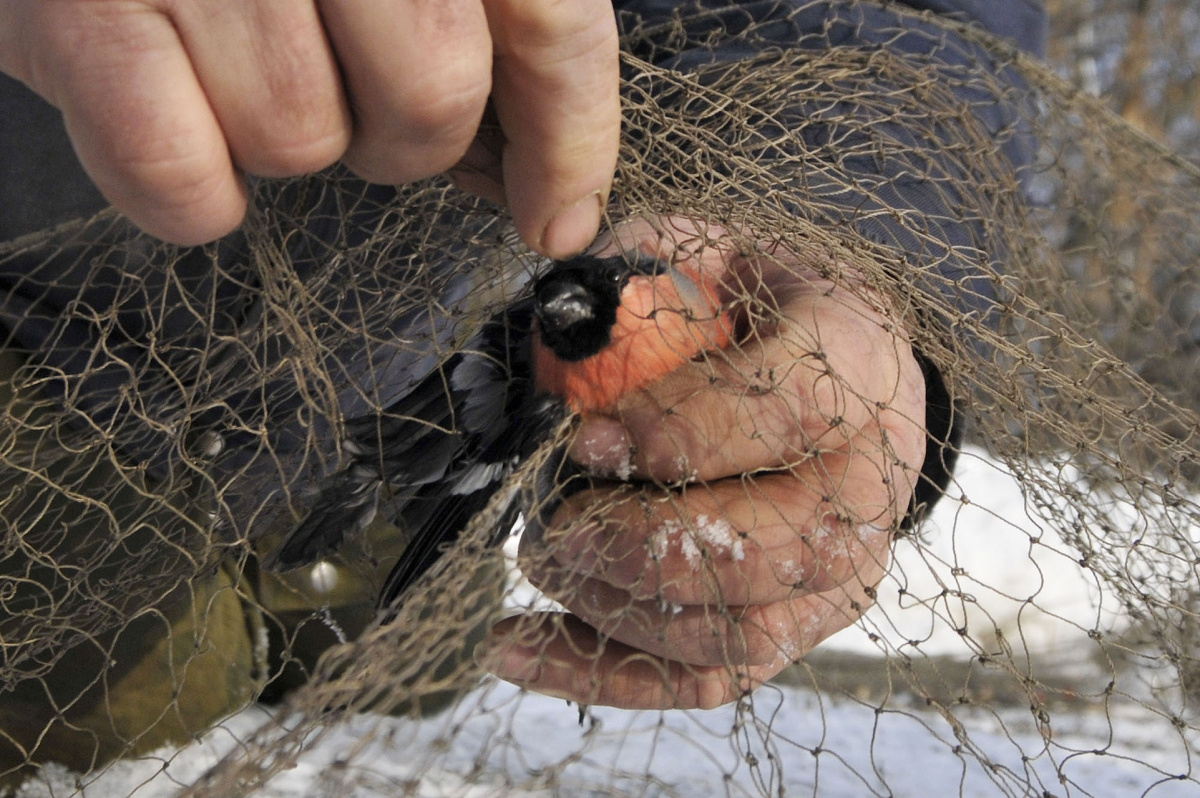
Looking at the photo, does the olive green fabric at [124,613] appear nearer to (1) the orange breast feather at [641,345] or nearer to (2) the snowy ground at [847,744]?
(2) the snowy ground at [847,744]

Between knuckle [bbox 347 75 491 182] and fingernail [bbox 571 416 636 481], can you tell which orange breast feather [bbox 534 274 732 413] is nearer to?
fingernail [bbox 571 416 636 481]

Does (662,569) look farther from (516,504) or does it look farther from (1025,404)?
(1025,404)

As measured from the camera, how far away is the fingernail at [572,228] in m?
1.07

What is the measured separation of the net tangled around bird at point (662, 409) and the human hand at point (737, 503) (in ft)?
0.04

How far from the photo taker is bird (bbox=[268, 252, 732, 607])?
4.33ft

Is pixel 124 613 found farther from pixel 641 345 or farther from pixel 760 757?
pixel 760 757

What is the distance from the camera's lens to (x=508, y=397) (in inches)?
59.1

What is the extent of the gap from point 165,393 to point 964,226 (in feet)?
4.48

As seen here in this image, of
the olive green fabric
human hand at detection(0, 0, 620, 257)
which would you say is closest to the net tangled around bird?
the olive green fabric

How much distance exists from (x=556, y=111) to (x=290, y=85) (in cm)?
27

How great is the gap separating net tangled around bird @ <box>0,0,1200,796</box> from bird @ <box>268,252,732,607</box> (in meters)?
0.04

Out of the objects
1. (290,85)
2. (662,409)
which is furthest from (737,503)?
(290,85)

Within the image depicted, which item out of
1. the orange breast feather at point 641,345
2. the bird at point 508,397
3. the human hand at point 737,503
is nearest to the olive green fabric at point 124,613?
the bird at point 508,397

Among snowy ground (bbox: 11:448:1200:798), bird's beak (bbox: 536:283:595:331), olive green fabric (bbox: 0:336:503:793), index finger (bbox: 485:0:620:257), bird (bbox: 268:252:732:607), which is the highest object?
index finger (bbox: 485:0:620:257)
